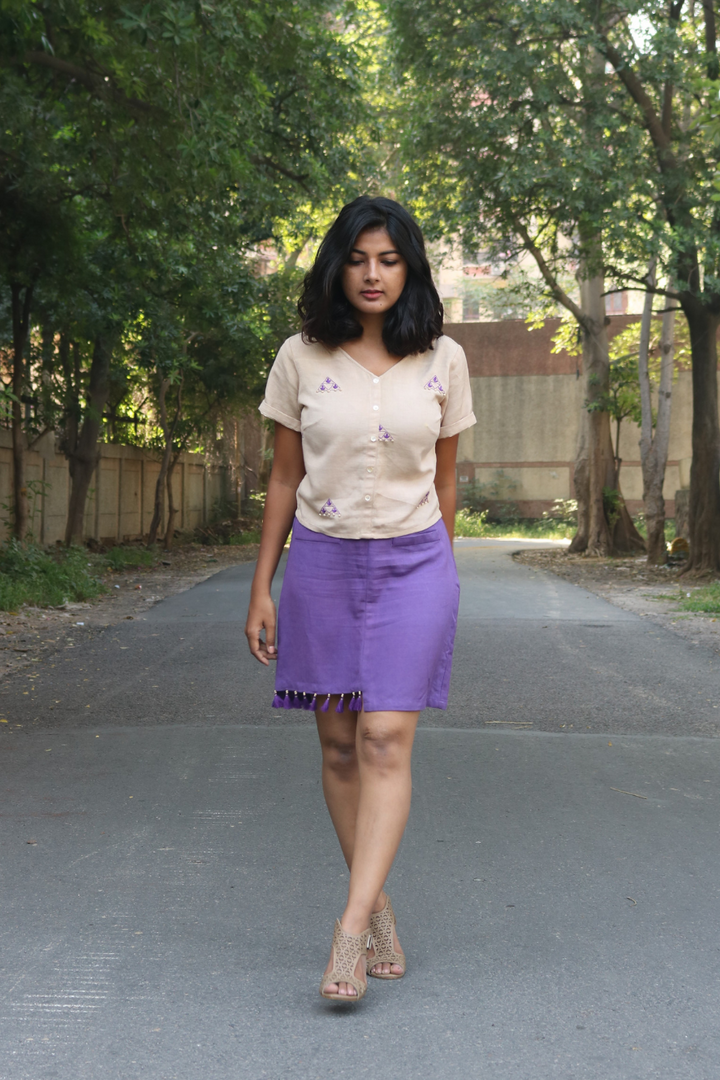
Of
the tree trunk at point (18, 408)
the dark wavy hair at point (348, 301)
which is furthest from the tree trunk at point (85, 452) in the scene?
the dark wavy hair at point (348, 301)

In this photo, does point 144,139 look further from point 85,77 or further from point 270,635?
point 270,635

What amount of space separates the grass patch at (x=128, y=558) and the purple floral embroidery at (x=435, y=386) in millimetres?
15321

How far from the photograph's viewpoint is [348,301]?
3160 millimetres

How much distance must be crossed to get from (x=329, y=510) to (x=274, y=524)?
230 mm

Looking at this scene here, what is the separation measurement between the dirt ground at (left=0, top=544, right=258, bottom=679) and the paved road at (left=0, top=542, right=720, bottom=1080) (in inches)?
83.7

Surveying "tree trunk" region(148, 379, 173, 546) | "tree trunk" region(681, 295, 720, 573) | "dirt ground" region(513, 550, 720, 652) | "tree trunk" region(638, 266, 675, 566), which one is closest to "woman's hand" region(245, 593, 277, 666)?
"dirt ground" region(513, 550, 720, 652)

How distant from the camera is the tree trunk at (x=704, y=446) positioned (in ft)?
55.0

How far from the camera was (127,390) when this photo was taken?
71.0 feet

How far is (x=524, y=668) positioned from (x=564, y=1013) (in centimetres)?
561

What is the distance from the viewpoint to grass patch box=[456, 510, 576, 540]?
31.7 metres

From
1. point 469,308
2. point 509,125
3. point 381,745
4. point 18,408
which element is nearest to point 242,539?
point 18,408

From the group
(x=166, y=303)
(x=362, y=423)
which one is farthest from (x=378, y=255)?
(x=166, y=303)

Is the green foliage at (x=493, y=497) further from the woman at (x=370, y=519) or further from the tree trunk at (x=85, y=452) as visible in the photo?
the woman at (x=370, y=519)

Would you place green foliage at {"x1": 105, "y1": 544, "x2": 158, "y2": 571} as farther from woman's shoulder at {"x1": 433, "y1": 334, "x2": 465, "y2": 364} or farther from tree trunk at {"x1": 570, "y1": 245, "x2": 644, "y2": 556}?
woman's shoulder at {"x1": 433, "y1": 334, "x2": 465, "y2": 364}
